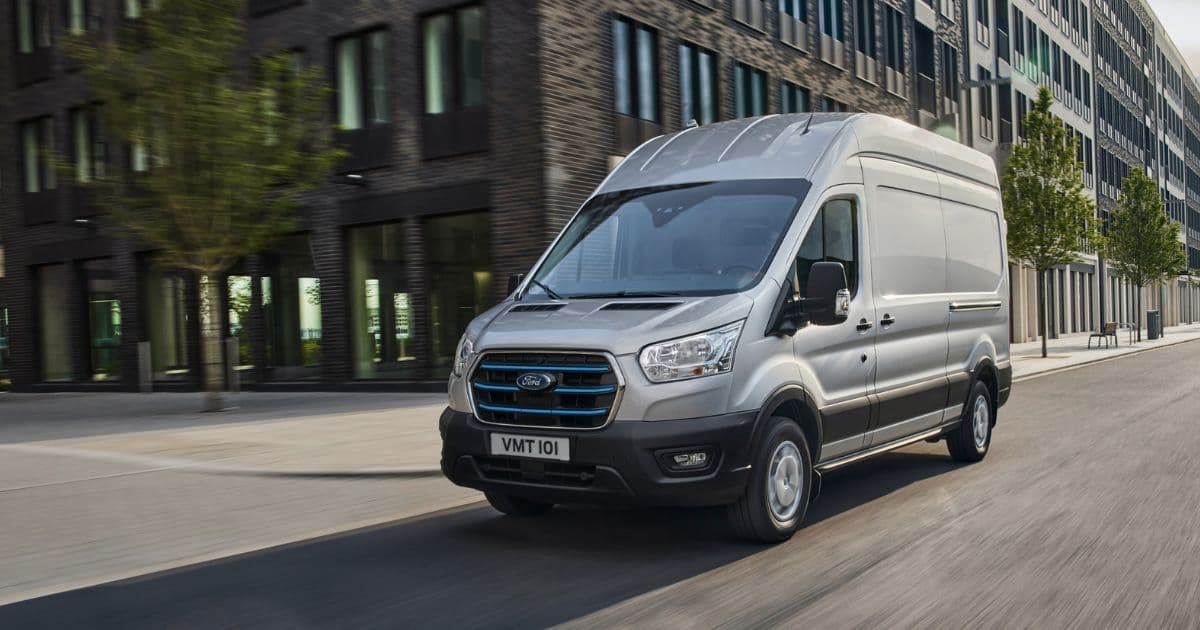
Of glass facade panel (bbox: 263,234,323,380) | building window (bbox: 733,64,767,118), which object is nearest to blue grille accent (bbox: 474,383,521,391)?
glass facade panel (bbox: 263,234,323,380)

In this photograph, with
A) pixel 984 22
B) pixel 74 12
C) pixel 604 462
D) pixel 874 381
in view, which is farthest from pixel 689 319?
pixel 984 22

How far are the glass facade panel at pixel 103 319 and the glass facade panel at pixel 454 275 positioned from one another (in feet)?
30.1

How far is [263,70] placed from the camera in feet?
49.6

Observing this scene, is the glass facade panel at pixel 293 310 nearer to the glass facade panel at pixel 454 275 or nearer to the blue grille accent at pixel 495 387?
the glass facade panel at pixel 454 275

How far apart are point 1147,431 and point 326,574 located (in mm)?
8481

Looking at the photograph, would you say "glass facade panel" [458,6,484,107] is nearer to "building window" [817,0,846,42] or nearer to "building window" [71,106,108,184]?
"building window" [71,106,108,184]

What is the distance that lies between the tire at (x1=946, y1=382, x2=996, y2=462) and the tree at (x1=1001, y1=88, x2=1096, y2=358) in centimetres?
2066

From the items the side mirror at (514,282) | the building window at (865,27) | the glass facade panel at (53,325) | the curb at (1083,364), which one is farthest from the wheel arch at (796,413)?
the building window at (865,27)

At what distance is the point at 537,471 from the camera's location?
5.55 m

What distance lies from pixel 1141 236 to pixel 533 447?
45330 mm

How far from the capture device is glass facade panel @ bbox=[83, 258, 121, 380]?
23.8 meters

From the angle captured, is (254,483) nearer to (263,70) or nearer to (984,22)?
(263,70)

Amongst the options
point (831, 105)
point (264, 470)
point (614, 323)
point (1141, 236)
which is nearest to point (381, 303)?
point (264, 470)

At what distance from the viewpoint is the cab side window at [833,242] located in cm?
609
